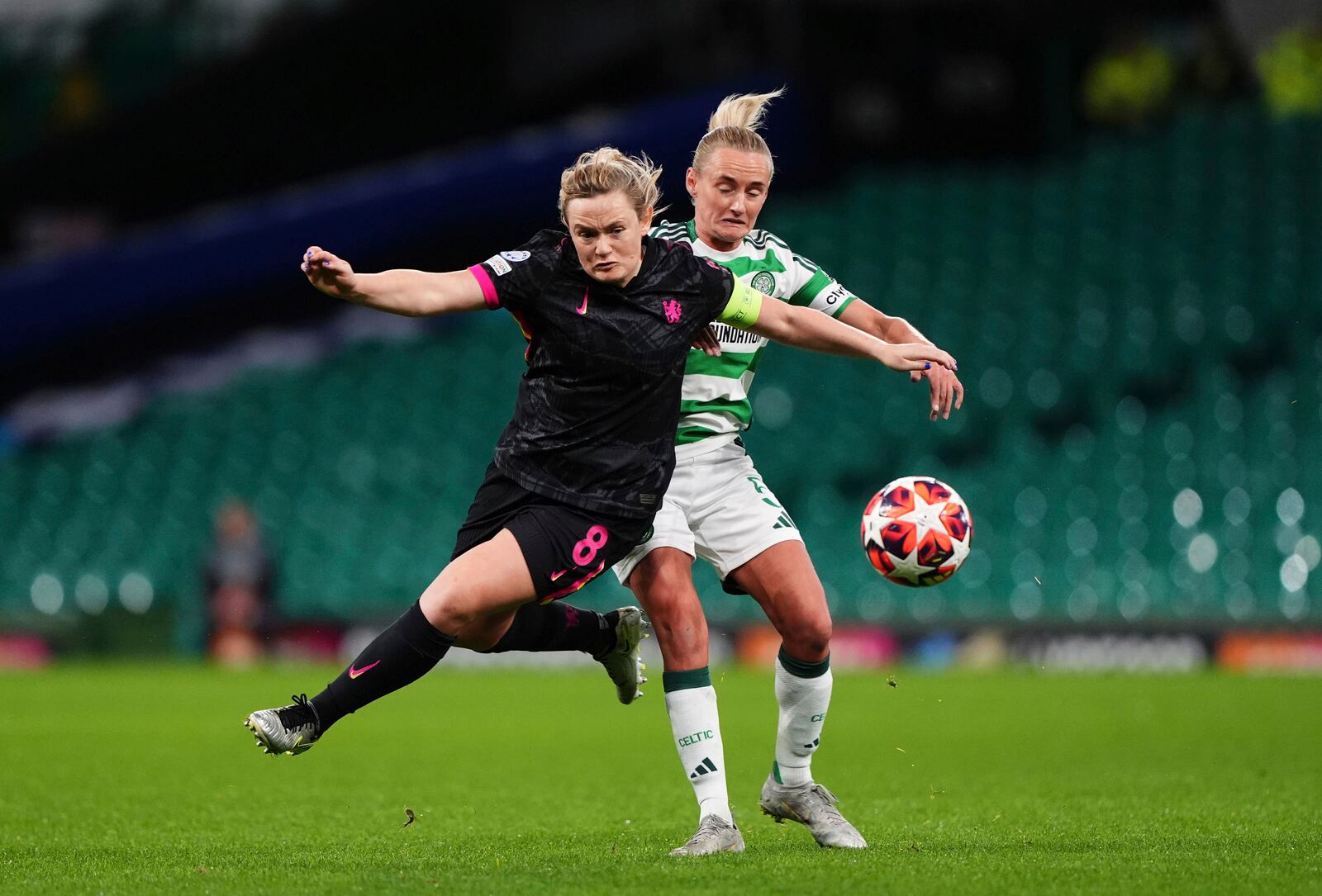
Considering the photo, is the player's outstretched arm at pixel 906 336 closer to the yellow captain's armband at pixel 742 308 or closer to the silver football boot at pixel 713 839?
the yellow captain's armband at pixel 742 308

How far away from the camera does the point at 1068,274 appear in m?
17.6

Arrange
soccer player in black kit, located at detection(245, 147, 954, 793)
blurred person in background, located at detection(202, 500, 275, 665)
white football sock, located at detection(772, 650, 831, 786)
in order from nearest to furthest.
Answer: soccer player in black kit, located at detection(245, 147, 954, 793)
white football sock, located at detection(772, 650, 831, 786)
blurred person in background, located at detection(202, 500, 275, 665)

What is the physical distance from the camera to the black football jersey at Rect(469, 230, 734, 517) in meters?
5.02

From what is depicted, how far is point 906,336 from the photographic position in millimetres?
5492

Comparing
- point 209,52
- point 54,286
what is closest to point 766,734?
point 54,286

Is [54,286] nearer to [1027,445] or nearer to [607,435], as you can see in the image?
[1027,445]

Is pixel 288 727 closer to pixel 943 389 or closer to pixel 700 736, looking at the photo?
pixel 700 736

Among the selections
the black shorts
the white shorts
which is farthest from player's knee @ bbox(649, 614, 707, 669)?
the black shorts

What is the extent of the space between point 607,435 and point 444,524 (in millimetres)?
12113

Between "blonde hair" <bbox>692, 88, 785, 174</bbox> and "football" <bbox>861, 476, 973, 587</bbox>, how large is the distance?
1.19m

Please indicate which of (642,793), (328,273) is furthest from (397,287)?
(642,793)

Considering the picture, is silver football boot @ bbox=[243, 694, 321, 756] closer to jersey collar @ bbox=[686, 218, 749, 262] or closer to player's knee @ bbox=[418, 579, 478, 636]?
player's knee @ bbox=[418, 579, 478, 636]

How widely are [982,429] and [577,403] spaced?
1197cm

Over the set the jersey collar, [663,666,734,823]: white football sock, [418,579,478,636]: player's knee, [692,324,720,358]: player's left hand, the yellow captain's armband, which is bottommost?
[663,666,734,823]: white football sock
